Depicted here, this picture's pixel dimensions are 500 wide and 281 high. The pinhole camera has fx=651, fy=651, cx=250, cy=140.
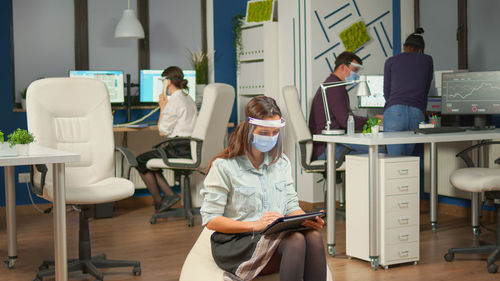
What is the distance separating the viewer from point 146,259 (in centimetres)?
434

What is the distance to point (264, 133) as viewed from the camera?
9.02ft

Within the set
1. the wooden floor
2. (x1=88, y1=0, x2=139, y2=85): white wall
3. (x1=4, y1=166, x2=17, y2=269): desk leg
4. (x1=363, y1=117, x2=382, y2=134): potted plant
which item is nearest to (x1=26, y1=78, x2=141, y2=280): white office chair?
the wooden floor

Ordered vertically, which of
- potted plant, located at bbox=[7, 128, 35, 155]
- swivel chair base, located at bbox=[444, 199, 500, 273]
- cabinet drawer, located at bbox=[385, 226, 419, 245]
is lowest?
swivel chair base, located at bbox=[444, 199, 500, 273]

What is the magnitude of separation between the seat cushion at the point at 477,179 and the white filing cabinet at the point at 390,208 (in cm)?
37

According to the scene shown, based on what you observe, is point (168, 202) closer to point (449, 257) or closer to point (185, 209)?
point (185, 209)

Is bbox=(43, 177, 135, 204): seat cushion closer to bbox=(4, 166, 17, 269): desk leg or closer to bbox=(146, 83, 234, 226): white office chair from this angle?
bbox=(4, 166, 17, 269): desk leg

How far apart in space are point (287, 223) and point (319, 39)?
4.02 metres

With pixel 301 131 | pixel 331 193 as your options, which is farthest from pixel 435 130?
pixel 301 131

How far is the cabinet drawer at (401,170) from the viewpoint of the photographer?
403 centimetres

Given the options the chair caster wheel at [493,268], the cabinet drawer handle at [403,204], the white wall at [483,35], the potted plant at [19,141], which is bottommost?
the chair caster wheel at [493,268]

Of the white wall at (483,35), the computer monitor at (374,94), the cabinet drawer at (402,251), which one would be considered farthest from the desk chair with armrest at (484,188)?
the computer monitor at (374,94)

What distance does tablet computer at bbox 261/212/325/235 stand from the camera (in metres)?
2.49

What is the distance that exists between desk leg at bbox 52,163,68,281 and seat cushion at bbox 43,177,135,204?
48cm

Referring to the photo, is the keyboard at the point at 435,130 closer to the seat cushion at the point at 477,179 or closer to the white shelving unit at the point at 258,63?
the seat cushion at the point at 477,179
